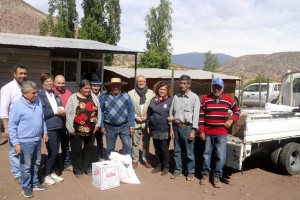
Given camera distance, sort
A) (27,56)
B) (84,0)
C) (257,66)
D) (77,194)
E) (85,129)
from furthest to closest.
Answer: (257,66), (84,0), (27,56), (85,129), (77,194)

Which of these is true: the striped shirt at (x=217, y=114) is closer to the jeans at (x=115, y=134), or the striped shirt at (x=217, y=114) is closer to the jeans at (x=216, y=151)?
the jeans at (x=216, y=151)

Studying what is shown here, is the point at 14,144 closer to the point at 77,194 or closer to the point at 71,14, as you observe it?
the point at 77,194

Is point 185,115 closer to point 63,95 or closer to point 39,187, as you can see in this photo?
point 63,95

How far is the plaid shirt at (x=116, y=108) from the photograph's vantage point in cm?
547

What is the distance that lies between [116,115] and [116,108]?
0.39ft

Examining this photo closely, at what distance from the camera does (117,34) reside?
22.8 metres

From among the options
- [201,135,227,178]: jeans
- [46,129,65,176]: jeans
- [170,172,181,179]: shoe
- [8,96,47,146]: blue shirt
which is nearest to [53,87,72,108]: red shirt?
[46,129,65,176]: jeans

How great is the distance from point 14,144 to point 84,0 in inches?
774

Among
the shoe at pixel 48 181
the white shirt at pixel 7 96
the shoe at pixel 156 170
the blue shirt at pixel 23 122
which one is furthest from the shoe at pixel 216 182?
the white shirt at pixel 7 96

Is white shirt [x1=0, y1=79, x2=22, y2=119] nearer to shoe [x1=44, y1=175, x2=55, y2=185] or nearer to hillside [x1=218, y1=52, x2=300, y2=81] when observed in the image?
shoe [x1=44, y1=175, x2=55, y2=185]

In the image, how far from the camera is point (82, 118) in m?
5.16

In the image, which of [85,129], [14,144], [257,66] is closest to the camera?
[14,144]

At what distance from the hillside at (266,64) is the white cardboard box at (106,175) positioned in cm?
5459

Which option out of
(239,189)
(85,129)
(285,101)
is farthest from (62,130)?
(285,101)
